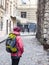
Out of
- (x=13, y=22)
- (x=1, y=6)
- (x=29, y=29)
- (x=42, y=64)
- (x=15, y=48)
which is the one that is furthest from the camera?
(x=29, y=29)

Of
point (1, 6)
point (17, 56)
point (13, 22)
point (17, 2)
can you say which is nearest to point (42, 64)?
point (17, 56)

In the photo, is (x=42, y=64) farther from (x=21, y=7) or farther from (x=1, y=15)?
(x=21, y=7)

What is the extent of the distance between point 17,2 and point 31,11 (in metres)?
2.83

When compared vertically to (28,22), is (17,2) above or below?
above

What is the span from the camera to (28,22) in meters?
51.3

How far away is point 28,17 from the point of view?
52594mm

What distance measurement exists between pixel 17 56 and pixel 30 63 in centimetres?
345

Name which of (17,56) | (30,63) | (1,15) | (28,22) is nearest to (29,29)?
(28,22)

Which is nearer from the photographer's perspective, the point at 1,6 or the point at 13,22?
the point at 1,6

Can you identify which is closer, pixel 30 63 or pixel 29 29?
pixel 30 63

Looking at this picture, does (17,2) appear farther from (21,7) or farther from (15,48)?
(15,48)

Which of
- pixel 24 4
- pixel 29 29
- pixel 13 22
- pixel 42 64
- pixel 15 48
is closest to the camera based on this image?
pixel 15 48

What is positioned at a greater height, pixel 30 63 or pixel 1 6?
pixel 1 6

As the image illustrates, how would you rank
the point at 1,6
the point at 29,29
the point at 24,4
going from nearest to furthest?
1. the point at 1,6
2. the point at 29,29
3. the point at 24,4
